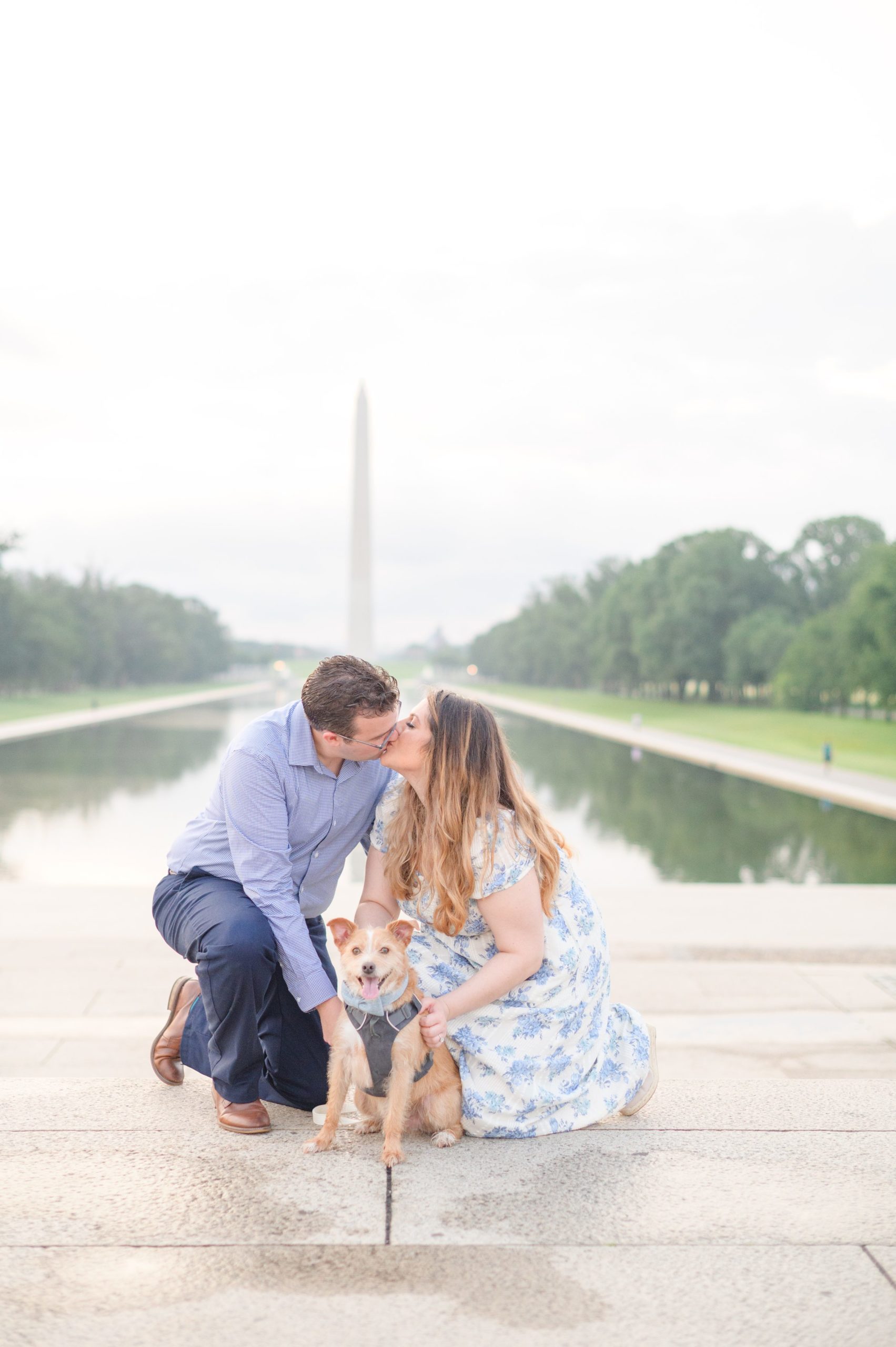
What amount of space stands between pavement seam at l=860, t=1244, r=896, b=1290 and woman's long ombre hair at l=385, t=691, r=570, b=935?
3.70ft

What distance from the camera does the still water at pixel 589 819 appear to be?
45.8ft

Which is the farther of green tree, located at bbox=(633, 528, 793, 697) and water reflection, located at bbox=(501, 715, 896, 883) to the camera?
green tree, located at bbox=(633, 528, 793, 697)

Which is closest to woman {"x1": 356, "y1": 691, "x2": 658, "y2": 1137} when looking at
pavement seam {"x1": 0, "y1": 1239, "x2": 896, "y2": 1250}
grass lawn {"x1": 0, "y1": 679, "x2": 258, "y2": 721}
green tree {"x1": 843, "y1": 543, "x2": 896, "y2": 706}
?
pavement seam {"x1": 0, "y1": 1239, "x2": 896, "y2": 1250}

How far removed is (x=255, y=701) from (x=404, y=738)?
6368 cm

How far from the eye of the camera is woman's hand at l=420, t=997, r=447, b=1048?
9.50 feet

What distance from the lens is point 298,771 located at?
11.1 feet

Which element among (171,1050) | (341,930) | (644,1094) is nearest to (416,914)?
Result: (341,930)

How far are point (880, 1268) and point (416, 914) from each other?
4.74ft

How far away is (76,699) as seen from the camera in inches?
2820

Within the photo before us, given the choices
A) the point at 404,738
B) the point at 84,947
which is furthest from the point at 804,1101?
the point at 84,947

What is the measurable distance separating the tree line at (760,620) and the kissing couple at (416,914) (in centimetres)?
3821

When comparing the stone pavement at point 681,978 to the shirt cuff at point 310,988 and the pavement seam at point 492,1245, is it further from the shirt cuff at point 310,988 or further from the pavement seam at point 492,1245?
the pavement seam at point 492,1245

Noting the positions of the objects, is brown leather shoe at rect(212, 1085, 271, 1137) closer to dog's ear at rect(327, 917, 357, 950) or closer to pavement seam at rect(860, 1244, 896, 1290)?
dog's ear at rect(327, 917, 357, 950)

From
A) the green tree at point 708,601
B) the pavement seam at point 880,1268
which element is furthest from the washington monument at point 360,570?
the green tree at point 708,601
